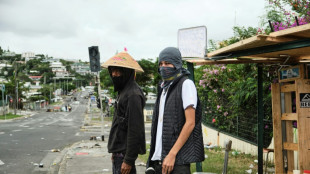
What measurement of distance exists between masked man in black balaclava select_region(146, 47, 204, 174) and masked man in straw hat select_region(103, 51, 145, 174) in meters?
0.30

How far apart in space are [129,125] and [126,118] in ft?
0.38

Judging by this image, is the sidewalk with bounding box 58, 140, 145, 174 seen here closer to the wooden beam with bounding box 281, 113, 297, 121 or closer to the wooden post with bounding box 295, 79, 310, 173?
the wooden beam with bounding box 281, 113, 297, 121

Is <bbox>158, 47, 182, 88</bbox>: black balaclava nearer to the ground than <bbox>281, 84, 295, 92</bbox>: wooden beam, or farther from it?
farther from it

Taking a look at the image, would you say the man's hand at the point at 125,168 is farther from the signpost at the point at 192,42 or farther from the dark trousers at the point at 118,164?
the signpost at the point at 192,42

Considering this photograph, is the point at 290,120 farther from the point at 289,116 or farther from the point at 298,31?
the point at 298,31

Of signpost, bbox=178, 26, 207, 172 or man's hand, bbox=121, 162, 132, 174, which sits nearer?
man's hand, bbox=121, 162, 132, 174

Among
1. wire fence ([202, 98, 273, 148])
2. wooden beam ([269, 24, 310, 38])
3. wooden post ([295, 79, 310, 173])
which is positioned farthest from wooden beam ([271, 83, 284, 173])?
wire fence ([202, 98, 273, 148])

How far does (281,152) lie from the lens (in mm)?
4629

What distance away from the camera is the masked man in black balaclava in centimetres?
282

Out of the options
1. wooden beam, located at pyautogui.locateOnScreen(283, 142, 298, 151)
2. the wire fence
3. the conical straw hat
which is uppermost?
the conical straw hat

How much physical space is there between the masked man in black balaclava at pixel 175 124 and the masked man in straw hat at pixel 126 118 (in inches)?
11.8

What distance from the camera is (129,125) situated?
3.36 metres

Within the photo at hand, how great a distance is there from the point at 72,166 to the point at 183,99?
19.3ft

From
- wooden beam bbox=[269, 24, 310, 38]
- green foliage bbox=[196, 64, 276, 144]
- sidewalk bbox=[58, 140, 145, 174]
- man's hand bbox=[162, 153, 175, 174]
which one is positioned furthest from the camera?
green foliage bbox=[196, 64, 276, 144]
